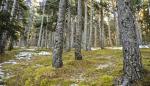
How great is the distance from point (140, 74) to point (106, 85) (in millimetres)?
1594

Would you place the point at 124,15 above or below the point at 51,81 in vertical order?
above

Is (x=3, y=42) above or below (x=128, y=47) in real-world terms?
above

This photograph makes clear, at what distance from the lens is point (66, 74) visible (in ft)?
42.2

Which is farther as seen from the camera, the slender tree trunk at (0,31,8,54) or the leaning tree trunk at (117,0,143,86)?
the slender tree trunk at (0,31,8,54)

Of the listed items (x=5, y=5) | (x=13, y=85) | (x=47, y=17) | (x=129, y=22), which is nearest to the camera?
(x=129, y=22)

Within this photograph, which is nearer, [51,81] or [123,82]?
[123,82]

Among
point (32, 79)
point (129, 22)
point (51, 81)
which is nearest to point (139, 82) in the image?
point (129, 22)

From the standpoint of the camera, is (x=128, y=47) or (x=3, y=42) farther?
(x=3, y=42)

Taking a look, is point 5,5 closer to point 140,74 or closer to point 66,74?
point 66,74

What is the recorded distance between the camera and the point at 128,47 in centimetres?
935

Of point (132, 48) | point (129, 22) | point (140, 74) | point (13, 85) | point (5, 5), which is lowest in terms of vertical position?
point (13, 85)

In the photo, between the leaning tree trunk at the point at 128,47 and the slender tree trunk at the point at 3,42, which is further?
the slender tree trunk at the point at 3,42

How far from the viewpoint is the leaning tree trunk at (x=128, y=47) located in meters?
9.12

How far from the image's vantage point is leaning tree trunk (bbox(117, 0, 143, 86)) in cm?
912
